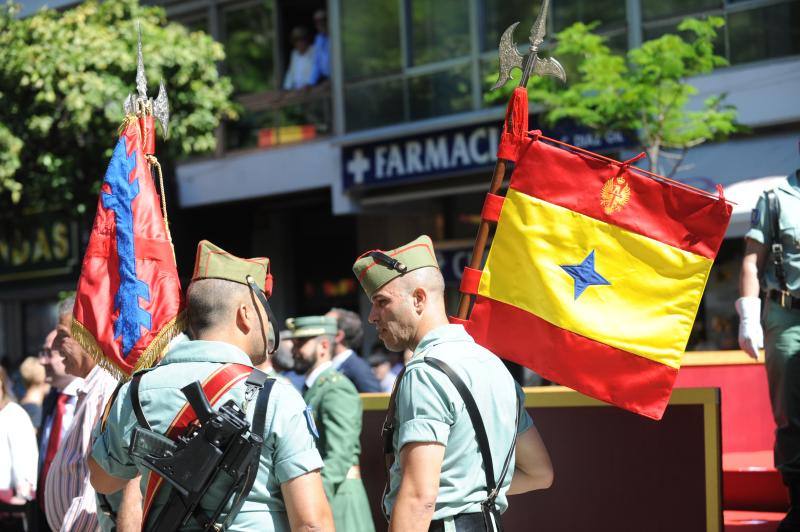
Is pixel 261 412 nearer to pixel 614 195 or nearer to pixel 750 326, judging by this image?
pixel 614 195

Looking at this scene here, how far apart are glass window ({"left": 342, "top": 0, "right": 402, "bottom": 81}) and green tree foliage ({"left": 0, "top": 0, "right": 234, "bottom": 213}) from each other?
7.09 ft

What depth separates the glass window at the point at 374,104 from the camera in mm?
16422

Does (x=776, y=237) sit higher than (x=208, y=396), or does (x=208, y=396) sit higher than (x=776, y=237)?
(x=776, y=237)

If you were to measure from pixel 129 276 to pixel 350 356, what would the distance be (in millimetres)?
3957

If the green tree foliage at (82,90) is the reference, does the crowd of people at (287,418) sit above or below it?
below

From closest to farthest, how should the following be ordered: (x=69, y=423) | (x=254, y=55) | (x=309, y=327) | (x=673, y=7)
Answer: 1. (x=69, y=423)
2. (x=309, y=327)
3. (x=673, y=7)
4. (x=254, y=55)

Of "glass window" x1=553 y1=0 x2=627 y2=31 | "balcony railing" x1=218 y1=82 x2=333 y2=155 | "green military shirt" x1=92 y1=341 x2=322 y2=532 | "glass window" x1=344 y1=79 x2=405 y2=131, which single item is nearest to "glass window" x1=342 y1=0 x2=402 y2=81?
"glass window" x1=344 y1=79 x2=405 y2=131

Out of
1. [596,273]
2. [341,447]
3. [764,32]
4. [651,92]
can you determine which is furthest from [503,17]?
[596,273]

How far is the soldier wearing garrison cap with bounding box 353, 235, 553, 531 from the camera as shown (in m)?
3.31

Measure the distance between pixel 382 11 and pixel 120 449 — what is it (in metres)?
14.0

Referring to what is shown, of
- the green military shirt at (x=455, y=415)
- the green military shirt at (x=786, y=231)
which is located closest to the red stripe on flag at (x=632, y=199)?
the green military shirt at (x=455, y=415)

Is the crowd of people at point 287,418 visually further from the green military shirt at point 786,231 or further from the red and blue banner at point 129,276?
the green military shirt at point 786,231

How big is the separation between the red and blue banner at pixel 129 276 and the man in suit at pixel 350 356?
11.4ft

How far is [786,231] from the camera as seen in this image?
16.1 feet
